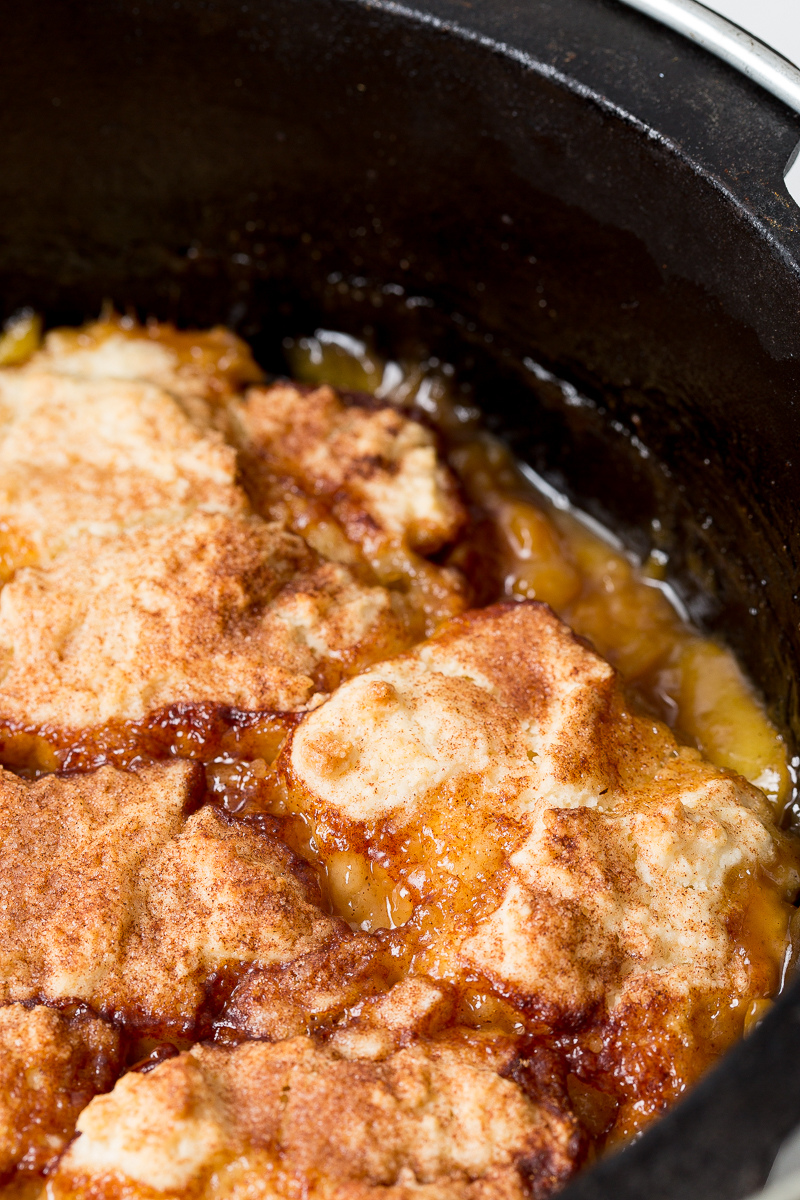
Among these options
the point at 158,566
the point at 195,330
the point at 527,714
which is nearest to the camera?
the point at 527,714

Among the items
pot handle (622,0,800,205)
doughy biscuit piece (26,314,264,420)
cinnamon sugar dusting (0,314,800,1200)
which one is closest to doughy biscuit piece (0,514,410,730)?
cinnamon sugar dusting (0,314,800,1200)

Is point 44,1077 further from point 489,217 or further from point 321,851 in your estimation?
point 489,217

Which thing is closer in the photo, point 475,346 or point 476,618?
point 476,618

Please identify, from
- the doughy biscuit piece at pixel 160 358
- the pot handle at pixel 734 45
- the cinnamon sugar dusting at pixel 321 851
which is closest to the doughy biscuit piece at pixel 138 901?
the cinnamon sugar dusting at pixel 321 851

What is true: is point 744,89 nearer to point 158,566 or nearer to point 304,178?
point 304,178

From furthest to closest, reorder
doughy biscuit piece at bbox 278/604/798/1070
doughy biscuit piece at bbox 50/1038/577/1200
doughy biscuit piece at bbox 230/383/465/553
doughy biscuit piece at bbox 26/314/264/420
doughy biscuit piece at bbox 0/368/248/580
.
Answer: doughy biscuit piece at bbox 26/314/264/420 < doughy biscuit piece at bbox 230/383/465/553 < doughy biscuit piece at bbox 0/368/248/580 < doughy biscuit piece at bbox 278/604/798/1070 < doughy biscuit piece at bbox 50/1038/577/1200

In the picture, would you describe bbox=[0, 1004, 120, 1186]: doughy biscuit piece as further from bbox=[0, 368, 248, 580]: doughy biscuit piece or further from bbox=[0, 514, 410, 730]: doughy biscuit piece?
bbox=[0, 368, 248, 580]: doughy biscuit piece

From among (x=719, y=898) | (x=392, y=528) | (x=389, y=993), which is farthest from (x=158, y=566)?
(x=719, y=898)


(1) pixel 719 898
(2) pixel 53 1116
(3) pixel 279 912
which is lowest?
(2) pixel 53 1116
